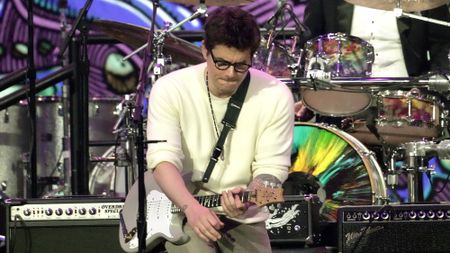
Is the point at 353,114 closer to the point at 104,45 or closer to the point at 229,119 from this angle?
the point at 229,119

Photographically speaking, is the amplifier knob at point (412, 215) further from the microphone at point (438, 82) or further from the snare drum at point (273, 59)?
the snare drum at point (273, 59)

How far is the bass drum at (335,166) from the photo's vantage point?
19.8 ft

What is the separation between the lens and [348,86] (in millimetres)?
6363

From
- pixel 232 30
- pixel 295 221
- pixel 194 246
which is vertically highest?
pixel 232 30

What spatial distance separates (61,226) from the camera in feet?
19.0

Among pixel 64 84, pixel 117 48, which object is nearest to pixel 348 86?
pixel 64 84

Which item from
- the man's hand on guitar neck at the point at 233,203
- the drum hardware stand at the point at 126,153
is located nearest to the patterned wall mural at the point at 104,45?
the drum hardware stand at the point at 126,153

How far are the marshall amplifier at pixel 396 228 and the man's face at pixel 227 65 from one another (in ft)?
4.62

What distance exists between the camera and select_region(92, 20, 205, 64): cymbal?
271 inches

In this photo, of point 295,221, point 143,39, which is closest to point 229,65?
point 295,221

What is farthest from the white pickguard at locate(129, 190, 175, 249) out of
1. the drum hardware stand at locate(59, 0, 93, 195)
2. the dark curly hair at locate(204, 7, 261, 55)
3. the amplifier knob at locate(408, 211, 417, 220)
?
the drum hardware stand at locate(59, 0, 93, 195)

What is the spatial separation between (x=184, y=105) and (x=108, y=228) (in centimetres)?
140

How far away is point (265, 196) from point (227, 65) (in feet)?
2.11

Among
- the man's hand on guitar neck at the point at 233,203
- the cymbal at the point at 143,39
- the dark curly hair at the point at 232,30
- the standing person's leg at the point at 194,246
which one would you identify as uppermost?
the cymbal at the point at 143,39
